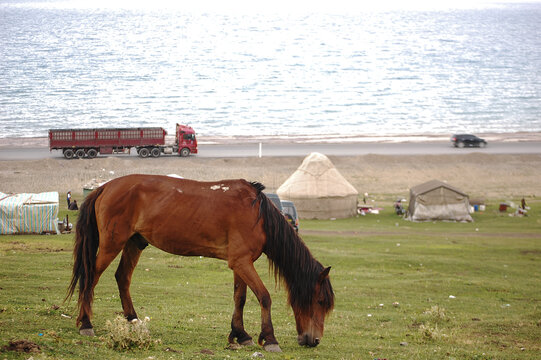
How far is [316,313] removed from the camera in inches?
414

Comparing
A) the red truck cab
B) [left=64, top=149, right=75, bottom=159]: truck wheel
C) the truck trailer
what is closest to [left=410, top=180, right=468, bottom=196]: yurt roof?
the red truck cab

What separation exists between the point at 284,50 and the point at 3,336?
188 m

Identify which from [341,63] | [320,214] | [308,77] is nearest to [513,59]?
[341,63]

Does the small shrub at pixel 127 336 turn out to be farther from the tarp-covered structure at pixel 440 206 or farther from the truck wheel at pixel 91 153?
the truck wheel at pixel 91 153

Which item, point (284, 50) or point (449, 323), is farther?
point (284, 50)

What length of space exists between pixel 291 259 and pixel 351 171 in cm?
4211

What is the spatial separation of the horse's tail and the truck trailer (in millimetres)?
44306

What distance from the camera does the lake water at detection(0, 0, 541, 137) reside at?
3895 inches

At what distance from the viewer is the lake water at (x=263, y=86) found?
9894 centimetres

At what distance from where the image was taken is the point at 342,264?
23406 mm

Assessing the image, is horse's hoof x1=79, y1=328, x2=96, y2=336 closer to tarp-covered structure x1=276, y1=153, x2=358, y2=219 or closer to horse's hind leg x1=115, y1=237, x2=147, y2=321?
horse's hind leg x1=115, y1=237, x2=147, y2=321

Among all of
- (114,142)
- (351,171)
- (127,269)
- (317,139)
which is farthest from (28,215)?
(317,139)

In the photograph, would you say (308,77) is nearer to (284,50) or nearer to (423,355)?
(284,50)

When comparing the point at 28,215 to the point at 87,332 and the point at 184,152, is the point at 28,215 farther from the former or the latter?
the point at 184,152
